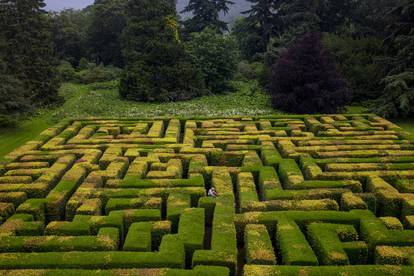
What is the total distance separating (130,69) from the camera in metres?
33.3

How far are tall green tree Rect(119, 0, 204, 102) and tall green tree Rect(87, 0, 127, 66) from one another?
44.9ft

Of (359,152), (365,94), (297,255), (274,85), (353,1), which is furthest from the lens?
(353,1)

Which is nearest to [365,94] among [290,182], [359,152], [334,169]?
[359,152]

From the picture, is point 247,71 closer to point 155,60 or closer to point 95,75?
point 155,60

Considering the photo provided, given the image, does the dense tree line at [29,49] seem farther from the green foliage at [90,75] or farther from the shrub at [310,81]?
the shrub at [310,81]

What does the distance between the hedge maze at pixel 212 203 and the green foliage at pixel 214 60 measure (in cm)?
1462

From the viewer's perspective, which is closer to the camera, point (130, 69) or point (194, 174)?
point (194, 174)

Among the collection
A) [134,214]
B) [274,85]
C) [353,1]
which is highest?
[353,1]

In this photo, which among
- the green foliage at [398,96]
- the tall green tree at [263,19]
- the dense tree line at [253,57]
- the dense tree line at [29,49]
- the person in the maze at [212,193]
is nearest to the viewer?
the person in the maze at [212,193]

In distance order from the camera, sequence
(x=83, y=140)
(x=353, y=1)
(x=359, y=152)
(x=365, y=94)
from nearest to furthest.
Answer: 1. (x=359, y=152)
2. (x=83, y=140)
3. (x=365, y=94)
4. (x=353, y=1)

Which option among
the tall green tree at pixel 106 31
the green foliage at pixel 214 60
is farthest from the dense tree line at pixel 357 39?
the tall green tree at pixel 106 31

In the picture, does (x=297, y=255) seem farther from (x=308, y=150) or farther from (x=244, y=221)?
(x=308, y=150)

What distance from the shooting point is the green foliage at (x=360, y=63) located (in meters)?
31.4

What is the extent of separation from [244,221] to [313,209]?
231cm
